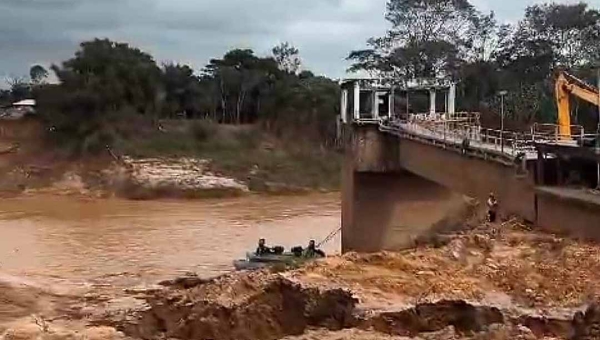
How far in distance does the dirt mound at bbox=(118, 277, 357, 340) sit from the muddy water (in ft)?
43.9

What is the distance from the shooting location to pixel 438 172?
1245 inches

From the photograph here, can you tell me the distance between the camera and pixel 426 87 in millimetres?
41000

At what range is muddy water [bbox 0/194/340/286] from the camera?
35.5 metres

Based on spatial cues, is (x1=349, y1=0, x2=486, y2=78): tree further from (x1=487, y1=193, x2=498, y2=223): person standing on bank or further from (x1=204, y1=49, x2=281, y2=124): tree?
(x1=487, y1=193, x2=498, y2=223): person standing on bank

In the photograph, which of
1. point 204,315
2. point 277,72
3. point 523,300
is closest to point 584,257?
point 523,300

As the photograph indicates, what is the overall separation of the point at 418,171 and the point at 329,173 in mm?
41299

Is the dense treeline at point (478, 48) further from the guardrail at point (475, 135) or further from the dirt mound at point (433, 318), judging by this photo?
the dirt mound at point (433, 318)

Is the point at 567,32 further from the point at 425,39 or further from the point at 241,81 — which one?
the point at 241,81

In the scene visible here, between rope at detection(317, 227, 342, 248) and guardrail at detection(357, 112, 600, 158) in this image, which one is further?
rope at detection(317, 227, 342, 248)

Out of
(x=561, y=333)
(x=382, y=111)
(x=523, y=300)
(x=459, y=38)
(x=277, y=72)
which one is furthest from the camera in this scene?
(x=277, y=72)

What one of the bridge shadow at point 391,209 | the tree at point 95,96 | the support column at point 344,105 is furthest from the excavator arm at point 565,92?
the tree at point 95,96

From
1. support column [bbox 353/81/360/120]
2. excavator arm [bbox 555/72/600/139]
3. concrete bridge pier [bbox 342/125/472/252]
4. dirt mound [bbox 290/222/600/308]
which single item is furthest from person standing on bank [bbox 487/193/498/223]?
support column [bbox 353/81/360/120]

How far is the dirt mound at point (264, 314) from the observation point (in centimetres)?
1709

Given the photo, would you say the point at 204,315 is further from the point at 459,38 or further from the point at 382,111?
the point at 459,38
